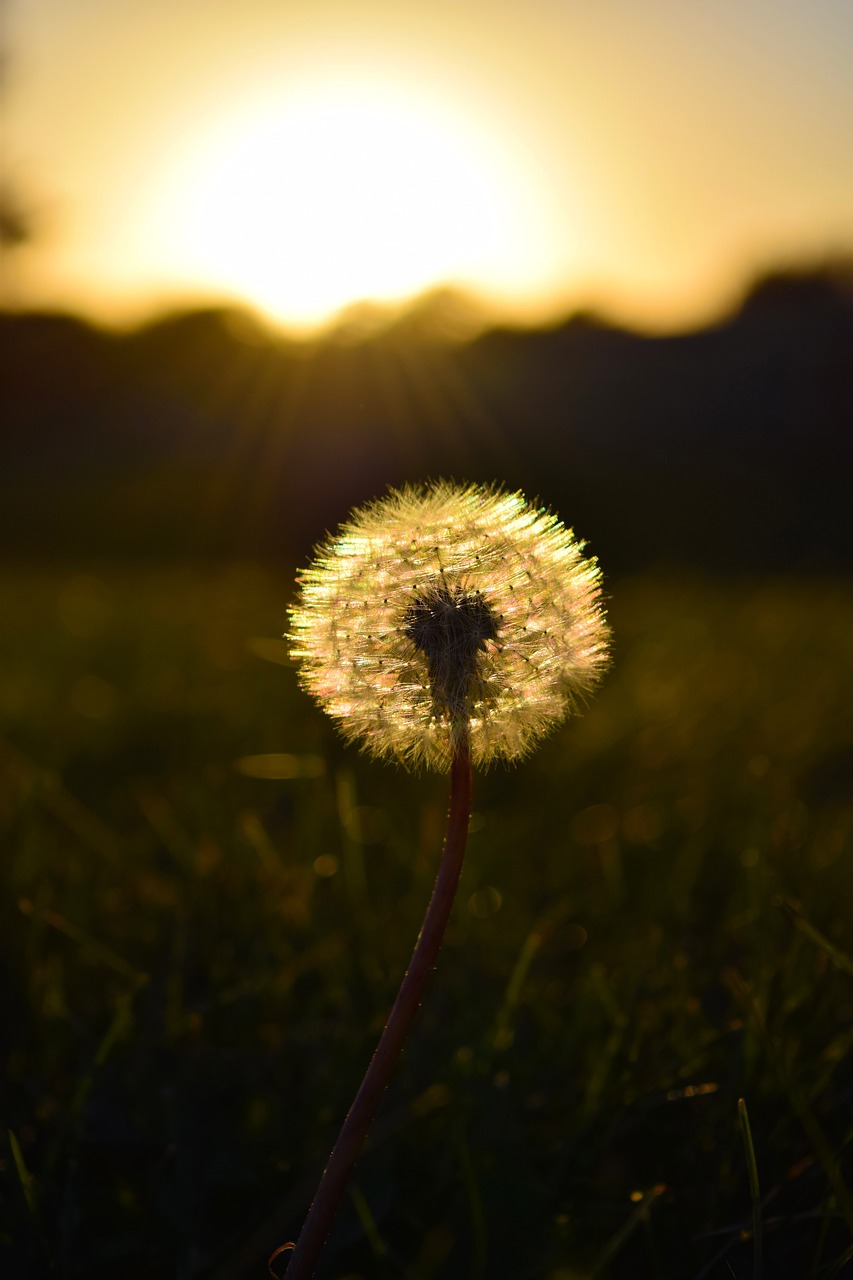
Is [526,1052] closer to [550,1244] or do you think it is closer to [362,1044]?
[362,1044]

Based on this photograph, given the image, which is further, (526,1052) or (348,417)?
(348,417)

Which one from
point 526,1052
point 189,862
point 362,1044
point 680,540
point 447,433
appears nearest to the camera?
point 362,1044

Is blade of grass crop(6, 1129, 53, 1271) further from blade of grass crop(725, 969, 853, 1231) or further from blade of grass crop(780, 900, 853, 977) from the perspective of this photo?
blade of grass crop(780, 900, 853, 977)

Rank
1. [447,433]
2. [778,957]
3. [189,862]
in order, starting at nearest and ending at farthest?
[778,957] < [189,862] < [447,433]

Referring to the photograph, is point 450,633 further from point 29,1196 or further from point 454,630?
point 29,1196

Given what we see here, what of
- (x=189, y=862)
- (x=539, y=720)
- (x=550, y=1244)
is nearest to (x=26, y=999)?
(x=189, y=862)

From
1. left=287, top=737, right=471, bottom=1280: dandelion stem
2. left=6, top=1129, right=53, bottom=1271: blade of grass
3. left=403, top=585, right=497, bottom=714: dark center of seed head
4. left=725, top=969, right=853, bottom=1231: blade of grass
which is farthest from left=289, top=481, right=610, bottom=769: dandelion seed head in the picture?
left=6, top=1129, right=53, bottom=1271: blade of grass

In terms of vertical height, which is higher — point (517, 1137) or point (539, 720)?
point (539, 720)
